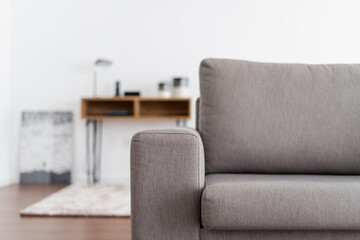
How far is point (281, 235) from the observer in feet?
4.48

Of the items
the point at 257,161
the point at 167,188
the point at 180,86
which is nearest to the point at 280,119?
the point at 257,161

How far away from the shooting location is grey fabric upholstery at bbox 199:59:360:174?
1.75m

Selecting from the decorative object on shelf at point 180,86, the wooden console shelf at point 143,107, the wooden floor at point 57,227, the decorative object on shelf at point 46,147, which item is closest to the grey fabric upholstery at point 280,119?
the wooden floor at point 57,227

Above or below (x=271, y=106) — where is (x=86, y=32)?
above

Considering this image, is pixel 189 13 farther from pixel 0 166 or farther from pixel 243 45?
pixel 0 166

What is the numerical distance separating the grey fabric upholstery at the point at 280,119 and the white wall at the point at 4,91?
117 inches

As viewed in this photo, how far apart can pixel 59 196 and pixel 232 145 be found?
2.13 metres

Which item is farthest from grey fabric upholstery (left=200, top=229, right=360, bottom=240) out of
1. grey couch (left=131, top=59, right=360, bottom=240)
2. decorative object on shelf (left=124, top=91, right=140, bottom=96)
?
decorative object on shelf (left=124, top=91, right=140, bottom=96)

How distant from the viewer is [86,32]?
4.18m

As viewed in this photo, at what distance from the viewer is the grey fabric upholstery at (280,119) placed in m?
1.75

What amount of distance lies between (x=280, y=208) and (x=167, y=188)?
1.34ft

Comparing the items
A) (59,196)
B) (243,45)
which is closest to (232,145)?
(59,196)

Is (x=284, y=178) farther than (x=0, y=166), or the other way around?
(x=0, y=166)

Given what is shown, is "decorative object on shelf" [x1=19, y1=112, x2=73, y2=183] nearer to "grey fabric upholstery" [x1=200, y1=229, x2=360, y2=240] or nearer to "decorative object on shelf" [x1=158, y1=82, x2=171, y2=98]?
"decorative object on shelf" [x1=158, y1=82, x2=171, y2=98]
